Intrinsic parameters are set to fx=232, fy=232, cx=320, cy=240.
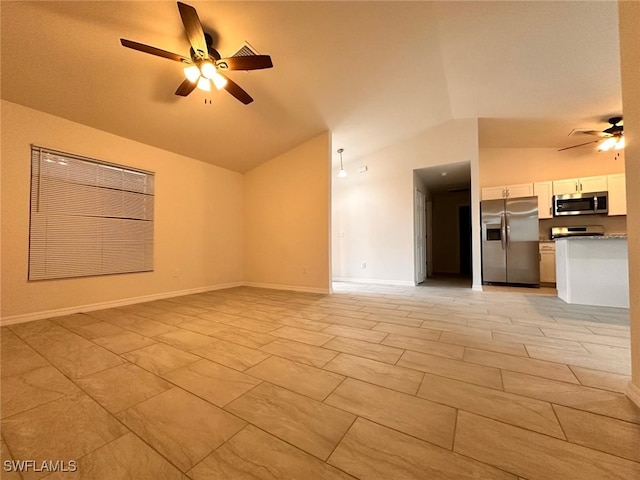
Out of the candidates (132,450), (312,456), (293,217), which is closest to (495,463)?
(312,456)

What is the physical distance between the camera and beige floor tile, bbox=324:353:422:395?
1.37 meters

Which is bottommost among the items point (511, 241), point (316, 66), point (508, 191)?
point (511, 241)

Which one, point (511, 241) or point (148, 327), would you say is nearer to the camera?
point (148, 327)

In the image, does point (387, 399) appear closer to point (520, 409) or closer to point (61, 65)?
point (520, 409)

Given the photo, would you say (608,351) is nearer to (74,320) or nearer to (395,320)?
(395,320)

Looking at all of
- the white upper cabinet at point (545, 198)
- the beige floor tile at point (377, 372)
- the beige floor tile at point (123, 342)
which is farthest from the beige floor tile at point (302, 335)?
the white upper cabinet at point (545, 198)

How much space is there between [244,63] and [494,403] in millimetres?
3158

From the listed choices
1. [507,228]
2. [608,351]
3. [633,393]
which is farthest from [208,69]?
[507,228]

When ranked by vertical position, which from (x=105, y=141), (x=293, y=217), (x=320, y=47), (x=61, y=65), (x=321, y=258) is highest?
(x=320, y=47)

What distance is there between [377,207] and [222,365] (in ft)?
15.4

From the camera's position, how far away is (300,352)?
71.1 inches

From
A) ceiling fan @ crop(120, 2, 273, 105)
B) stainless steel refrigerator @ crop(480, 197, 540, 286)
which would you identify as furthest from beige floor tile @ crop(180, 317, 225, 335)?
stainless steel refrigerator @ crop(480, 197, 540, 286)

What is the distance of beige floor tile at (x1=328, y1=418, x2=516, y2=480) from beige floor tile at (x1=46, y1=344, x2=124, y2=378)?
5.70 ft

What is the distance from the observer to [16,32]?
2.05m
